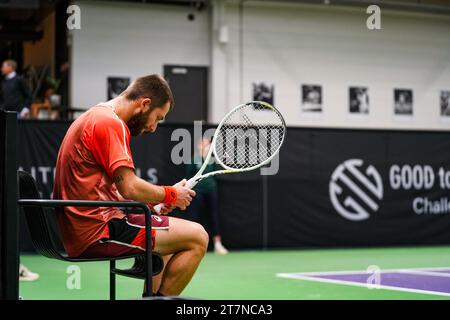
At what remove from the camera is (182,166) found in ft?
34.8

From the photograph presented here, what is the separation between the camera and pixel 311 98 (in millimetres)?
16000

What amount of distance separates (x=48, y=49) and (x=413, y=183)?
9629 millimetres

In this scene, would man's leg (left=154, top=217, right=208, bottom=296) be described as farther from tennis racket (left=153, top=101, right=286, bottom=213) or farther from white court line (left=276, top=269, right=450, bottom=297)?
white court line (left=276, top=269, right=450, bottom=297)

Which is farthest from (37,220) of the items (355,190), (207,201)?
(355,190)

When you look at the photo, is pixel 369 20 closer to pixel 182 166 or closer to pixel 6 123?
pixel 182 166

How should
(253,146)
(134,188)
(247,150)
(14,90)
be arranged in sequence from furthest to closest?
1. (14,90)
2. (247,150)
3. (253,146)
4. (134,188)

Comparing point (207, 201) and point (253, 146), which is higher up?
point (253, 146)

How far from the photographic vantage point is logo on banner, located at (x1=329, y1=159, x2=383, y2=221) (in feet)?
36.9

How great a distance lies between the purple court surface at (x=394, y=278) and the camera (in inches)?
253

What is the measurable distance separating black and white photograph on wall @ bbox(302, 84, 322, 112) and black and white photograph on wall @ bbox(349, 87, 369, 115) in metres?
0.67

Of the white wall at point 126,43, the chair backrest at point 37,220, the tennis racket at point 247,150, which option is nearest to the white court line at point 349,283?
the tennis racket at point 247,150

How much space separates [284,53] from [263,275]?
8505 mm

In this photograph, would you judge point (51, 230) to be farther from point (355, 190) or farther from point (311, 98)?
point (311, 98)
